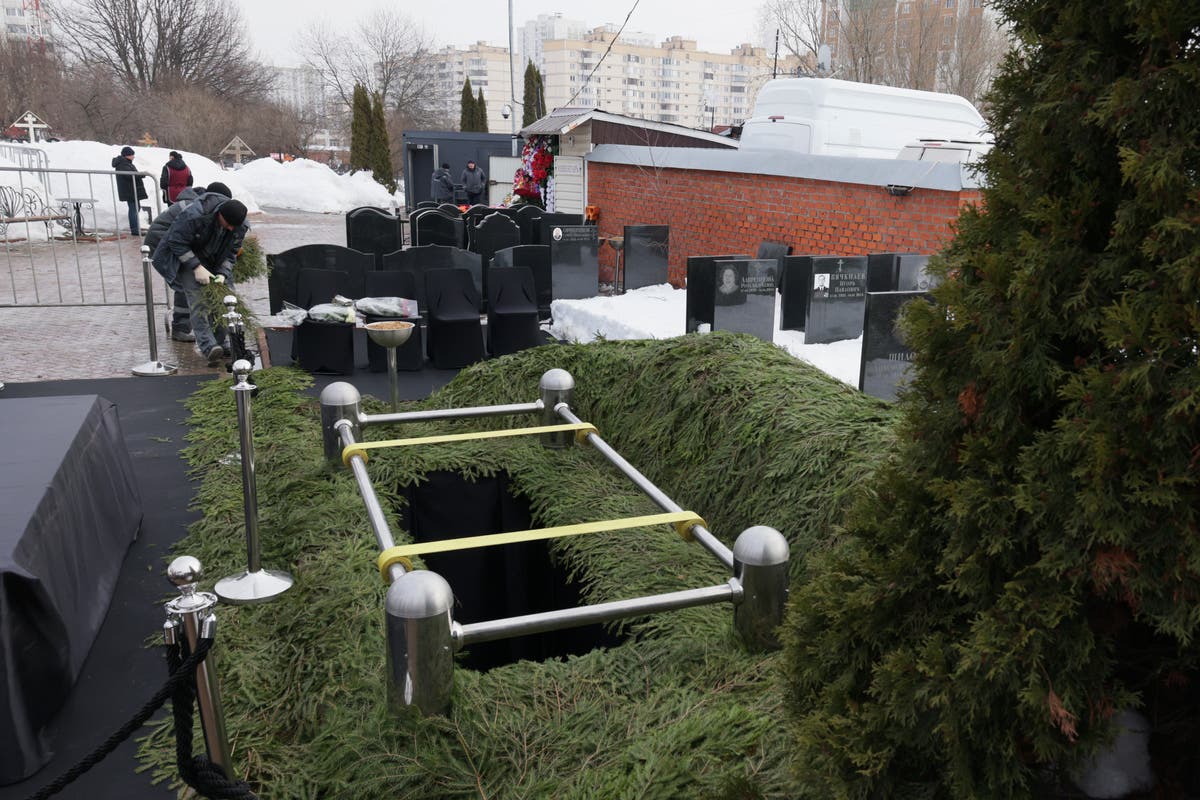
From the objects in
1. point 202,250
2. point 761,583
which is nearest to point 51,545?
point 761,583

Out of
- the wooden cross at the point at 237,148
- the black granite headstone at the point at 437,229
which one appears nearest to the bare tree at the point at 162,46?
the wooden cross at the point at 237,148

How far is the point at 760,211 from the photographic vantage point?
14.0 metres

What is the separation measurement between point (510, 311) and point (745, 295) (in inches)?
115

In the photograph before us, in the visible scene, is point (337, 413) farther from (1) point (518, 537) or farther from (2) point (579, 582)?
(1) point (518, 537)

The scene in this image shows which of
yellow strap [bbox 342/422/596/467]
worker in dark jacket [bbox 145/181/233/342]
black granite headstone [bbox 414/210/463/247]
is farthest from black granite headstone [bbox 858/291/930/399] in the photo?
black granite headstone [bbox 414/210/463/247]

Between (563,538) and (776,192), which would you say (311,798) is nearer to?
(563,538)

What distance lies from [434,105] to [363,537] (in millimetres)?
58663

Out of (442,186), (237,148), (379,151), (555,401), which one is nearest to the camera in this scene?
(555,401)

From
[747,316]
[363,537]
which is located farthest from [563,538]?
[747,316]

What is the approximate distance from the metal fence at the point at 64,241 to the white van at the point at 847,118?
10.5 metres

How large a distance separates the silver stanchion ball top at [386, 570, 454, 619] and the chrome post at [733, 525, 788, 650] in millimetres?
952

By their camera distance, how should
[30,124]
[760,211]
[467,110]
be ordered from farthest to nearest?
1. [467,110]
2. [30,124]
3. [760,211]

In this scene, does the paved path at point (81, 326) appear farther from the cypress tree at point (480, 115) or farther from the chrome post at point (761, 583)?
the cypress tree at point (480, 115)

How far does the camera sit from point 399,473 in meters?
4.85
